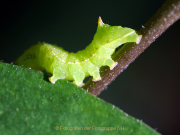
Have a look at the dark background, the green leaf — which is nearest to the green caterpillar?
the green leaf

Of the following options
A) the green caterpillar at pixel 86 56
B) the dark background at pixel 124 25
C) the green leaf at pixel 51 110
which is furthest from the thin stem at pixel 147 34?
the dark background at pixel 124 25

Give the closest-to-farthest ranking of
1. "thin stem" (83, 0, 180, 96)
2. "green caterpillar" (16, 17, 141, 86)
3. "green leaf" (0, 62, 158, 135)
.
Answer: "green leaf" (0, 62, 158, 135)
"thin stem" (83, 0, 180, 96)
"green caterpillar" (16, 17, 141, 86)

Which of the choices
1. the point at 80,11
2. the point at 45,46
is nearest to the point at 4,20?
the point at 80,11

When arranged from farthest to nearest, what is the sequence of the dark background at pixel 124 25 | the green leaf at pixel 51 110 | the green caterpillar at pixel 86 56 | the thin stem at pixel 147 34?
the dark background at pixel 124 25, the green caterpillar at pixel 86 56, the thin stem at pixel 147 34, the green leaf at pixel 51 110

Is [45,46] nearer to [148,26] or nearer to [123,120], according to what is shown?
[148,26]

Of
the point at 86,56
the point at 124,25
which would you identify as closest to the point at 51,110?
the point at 86,56

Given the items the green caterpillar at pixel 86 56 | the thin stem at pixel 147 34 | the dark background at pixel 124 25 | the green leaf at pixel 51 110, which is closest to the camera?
the green leaf at pixel 51 110

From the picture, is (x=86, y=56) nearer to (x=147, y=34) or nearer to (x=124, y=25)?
(x=147, y=34)

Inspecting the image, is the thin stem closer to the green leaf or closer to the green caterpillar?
the green caterpillar

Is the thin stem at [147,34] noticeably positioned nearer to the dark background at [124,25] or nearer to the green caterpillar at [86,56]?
the green caterpillar at [86,56]
